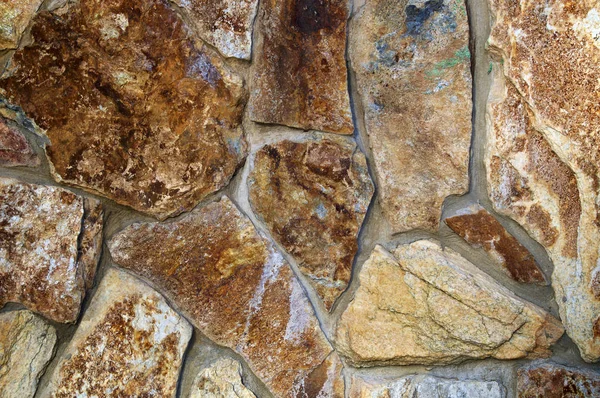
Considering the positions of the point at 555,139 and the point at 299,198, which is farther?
the point at 299,198

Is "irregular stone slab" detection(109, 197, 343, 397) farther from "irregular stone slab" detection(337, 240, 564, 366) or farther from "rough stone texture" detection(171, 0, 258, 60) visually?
"rough stone texture" detection(171, 0, 258, 60)

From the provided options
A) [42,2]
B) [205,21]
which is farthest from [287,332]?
[42,2]

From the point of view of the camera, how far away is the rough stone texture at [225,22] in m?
0.94

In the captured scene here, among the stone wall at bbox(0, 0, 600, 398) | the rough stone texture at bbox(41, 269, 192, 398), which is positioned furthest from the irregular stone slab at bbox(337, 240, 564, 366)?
the rough stone texture at bbox(41, 269, 192, 398)

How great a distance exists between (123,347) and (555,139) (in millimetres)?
783

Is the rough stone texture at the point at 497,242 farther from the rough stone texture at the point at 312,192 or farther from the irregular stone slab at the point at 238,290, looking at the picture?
the irregular stone slab at the point at 238,290

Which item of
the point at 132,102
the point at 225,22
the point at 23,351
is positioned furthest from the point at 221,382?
the point at 225,22

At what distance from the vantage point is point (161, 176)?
95cm

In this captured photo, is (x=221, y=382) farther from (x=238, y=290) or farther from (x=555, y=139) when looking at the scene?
(x=555, y=139)

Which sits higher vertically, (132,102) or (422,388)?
(132,102)

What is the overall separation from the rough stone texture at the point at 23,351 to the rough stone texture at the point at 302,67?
19.7 inches

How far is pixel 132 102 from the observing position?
92 cm

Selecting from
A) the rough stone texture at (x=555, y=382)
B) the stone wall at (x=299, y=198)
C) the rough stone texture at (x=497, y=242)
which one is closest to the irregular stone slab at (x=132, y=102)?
the stone wall at (x=299, y=198)

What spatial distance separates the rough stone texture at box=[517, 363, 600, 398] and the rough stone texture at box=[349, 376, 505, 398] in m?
0.05
